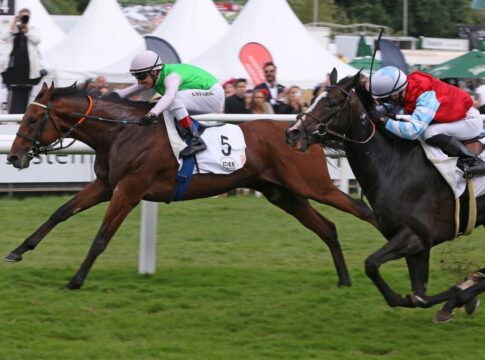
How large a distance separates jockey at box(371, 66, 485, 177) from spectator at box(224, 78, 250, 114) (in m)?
5.47

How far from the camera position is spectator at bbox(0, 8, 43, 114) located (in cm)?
1235

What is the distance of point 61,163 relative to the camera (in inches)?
445

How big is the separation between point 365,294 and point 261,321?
3.66 feet

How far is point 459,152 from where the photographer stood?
628 cm

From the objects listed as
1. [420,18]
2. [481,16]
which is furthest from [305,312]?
[481,16]

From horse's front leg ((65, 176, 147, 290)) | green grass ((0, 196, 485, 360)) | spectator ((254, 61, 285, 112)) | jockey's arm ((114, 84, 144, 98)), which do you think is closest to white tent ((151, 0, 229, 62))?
spectator ((254, 61, 285, 112))

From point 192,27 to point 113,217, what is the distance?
13.4m

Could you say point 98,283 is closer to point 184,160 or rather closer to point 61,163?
point 184,160

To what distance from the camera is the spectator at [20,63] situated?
1235cm

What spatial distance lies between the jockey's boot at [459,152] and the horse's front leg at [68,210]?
102 inches

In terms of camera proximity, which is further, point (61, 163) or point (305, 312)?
point (61, 163)

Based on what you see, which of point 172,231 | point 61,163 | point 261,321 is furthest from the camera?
point 61,163

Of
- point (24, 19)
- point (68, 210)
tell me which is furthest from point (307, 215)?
point (24, 19)

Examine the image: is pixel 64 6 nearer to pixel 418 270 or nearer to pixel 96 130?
pixel 96 130
